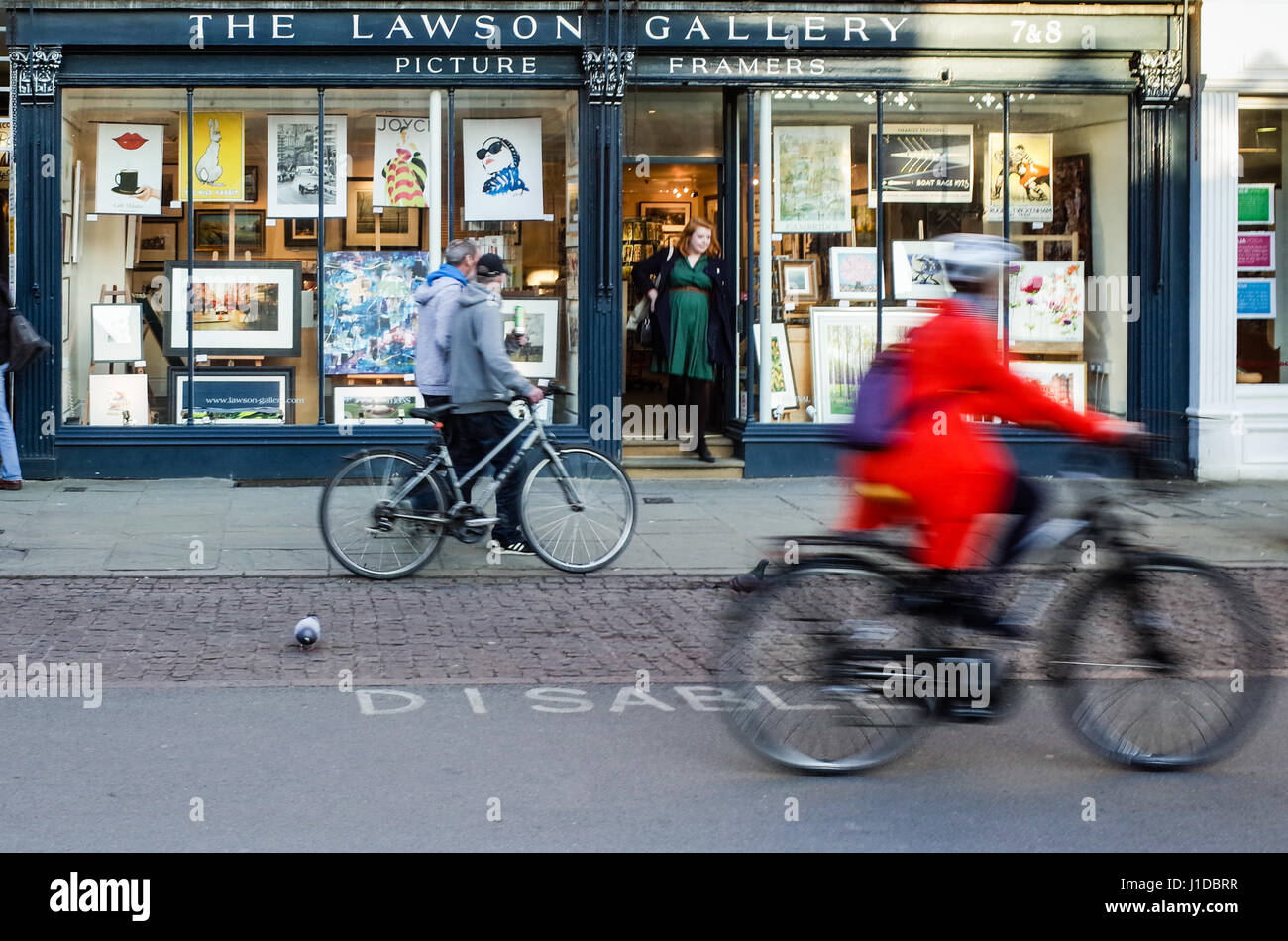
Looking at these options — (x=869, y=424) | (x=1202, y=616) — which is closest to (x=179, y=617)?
(x=869, y=424)

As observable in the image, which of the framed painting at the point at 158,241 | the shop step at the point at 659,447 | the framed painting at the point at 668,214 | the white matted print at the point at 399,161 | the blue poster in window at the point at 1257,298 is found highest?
the white matted print at the point at 399,161

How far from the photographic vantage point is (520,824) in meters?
5.12

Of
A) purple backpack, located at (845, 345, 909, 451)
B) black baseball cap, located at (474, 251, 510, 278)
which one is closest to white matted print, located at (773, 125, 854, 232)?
black baseball cap, located at (474, 251, 510, 278)

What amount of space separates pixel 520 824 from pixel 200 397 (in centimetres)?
994

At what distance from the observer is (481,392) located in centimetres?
996

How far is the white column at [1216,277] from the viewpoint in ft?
48.1

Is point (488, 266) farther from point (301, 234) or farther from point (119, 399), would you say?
point (119, 399)

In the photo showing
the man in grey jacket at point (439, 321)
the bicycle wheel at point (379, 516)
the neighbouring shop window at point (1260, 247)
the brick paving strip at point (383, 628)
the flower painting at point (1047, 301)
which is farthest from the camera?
the flower painting at point (1047, 301)

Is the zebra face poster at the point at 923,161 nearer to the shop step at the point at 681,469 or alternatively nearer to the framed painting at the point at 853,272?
the framed painting at the point at 853,272

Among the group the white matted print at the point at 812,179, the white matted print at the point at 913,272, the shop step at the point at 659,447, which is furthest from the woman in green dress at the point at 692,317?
the white matted print at the point at 913,272

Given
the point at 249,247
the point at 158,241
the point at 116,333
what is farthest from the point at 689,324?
the point at 116,333

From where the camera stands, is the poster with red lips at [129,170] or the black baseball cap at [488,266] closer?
the black baseball cap at [488,266]

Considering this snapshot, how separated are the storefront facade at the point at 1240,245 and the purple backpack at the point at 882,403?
966 centimetres

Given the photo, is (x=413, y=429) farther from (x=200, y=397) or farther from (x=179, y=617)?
(x=179, y=617)
